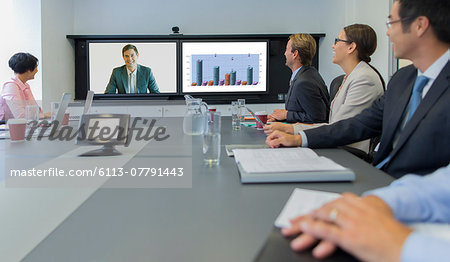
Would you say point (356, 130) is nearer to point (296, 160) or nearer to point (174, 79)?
point (296, 160)

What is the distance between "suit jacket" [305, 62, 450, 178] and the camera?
1.28 metres

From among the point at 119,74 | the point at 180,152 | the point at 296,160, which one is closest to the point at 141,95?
the point at 119,74

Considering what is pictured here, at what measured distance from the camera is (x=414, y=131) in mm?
1332

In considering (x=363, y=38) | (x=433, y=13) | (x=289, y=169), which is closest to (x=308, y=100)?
(x=363, y=38)

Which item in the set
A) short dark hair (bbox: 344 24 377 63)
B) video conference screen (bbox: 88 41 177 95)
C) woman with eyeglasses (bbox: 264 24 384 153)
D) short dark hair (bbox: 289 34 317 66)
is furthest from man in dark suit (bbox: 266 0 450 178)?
video conference screen (bbox: 88 41 177 95)

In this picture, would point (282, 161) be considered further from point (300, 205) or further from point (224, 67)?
point (224, 67)

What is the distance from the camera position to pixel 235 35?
5.23 m

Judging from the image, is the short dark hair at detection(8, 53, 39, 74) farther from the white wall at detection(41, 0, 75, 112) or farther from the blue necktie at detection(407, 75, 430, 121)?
the blue necktie at detection(407, 75, 430, 121)

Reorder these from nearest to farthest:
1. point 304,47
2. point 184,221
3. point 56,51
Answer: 1. point 184,221
2. point 304,47
3. point 56,51

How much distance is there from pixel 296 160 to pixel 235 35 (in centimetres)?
425

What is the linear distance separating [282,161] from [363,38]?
1519 millimetres

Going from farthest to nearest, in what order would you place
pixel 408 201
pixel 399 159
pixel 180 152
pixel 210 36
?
1. pixel 210 36
2. pixel 180 152
3. pixel 399 159
4. pixel 408 201

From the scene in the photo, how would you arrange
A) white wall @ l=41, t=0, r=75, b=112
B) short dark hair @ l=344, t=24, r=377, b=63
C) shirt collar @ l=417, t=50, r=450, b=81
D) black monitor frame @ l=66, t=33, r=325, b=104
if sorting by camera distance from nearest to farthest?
shirt collar @ l=417, t=50, r=450, b=81 < short dark hair @ l=344, t=24, r=377, b=63 < white wall @ l=41, t=0, r=75, b=112 < black monitor frame @ l=66, t=33, r=325, b=104

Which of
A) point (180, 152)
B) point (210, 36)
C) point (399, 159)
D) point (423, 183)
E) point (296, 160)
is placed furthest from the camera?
point (210, 36)
